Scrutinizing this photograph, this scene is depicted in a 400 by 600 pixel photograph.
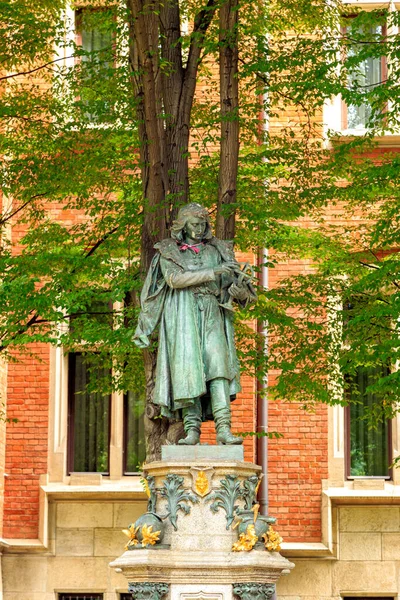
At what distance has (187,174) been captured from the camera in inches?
635

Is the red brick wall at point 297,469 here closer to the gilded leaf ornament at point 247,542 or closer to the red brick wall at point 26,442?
the red brick wall at point 26,442

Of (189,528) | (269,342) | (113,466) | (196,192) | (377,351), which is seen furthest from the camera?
(113,466)

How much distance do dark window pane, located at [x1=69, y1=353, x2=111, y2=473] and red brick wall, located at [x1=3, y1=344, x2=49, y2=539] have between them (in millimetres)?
640

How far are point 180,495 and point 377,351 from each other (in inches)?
206

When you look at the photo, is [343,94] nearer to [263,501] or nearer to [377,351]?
[377,351]

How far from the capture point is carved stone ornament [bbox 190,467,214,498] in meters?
10.7

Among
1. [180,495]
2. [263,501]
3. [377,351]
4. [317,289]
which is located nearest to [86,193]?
[317,289]

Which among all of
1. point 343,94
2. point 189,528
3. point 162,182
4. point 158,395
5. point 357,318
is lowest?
point 189,528

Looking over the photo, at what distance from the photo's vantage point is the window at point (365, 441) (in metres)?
21.5

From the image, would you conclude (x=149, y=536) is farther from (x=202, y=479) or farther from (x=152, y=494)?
(x=202, y=479)

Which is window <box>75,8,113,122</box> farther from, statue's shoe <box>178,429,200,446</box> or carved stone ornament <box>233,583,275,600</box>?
carved stone ornament <box>233,583,275,600</box>

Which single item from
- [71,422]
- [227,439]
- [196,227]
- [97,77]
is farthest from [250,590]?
[71,422]

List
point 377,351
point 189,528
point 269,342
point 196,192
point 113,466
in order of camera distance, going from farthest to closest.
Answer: point 113,466 < point 269,342 < point 196,192 < point 377,351 < point 189,528

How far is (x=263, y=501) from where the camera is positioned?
67.2 feet
